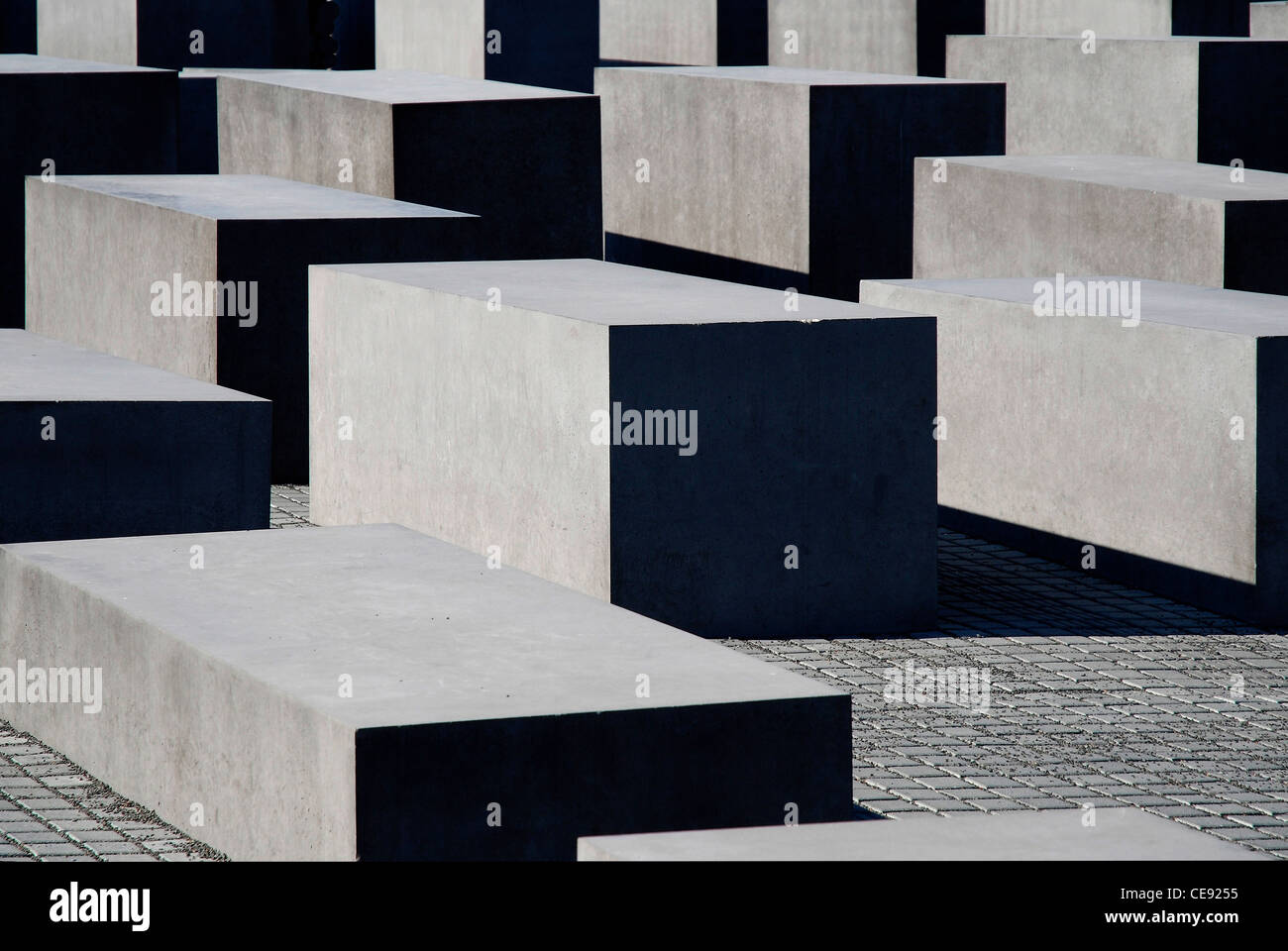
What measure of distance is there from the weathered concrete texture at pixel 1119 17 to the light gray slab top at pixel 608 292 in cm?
1295

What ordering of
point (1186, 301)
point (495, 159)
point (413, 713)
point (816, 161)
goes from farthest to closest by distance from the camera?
point (816, 161)
point (495, 159)
point (1186, 301)
point (413, 713)

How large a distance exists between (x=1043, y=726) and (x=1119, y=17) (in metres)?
17.4

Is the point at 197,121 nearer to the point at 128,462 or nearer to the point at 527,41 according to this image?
the point at 527,41

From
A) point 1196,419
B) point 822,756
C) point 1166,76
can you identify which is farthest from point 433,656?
point 1166,76

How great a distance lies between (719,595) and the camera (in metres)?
10.2

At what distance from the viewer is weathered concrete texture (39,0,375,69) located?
2367cm

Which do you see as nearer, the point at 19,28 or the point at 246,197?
the point at 246,197

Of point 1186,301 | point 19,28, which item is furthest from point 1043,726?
point 19,28

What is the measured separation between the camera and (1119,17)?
81.2ft

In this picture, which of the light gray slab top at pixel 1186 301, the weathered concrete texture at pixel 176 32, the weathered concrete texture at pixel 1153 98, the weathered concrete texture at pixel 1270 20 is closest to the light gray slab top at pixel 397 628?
the light gray slab top at pixel 1186 301

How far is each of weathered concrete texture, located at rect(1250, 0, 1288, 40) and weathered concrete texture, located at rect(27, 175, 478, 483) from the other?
49.0ft

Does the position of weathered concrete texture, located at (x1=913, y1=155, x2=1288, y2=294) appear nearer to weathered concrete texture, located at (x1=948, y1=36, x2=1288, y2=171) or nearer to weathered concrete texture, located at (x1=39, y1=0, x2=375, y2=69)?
weathered concrete texture, located at (x1=948, y1=36, x2=1288, y2=171)

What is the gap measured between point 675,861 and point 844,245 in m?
13.6

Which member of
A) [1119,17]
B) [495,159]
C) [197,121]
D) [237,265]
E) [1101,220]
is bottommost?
[237,265]
